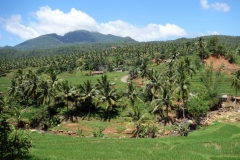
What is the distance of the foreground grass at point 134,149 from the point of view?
91.4 ft

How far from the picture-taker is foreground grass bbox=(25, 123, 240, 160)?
27.9 metres

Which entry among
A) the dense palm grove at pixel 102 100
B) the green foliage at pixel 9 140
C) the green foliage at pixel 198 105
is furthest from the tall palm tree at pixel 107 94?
the green foliage at pixel 9 140

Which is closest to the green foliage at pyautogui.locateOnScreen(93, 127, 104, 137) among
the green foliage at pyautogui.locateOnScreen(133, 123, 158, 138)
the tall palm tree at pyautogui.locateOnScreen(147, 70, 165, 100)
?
the green foliage at pyautogui.locateOnScreen(133, 123, 158, 138)

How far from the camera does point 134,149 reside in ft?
100

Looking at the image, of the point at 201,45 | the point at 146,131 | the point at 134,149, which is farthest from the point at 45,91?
the point at 201,45

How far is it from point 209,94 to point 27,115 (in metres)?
44.0

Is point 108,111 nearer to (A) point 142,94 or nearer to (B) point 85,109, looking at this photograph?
(B) point 85,109

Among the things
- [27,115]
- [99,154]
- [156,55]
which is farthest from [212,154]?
[156,55]

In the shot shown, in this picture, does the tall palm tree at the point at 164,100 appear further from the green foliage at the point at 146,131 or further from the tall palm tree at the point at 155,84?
the green foliage at the point at 146,131

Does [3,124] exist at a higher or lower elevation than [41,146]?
higher

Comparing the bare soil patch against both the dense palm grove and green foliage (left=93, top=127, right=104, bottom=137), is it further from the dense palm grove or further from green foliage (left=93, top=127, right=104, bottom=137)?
green foliage (left=93, top=127, right=104, bottom=137)

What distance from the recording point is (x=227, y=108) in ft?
198

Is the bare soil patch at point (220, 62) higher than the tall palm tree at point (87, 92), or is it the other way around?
the bare soil patch at point (220, 62)

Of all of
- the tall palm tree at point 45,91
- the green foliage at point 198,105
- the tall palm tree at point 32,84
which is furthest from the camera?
the tall palm tree at point 32,84
